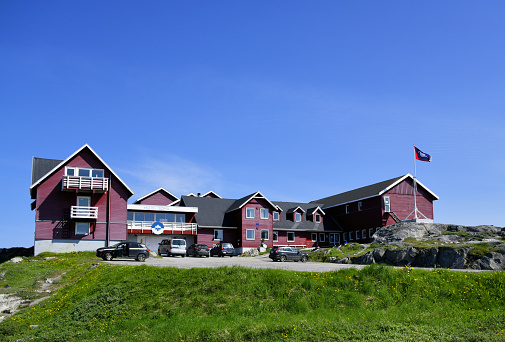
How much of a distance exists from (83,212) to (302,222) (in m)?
33.3

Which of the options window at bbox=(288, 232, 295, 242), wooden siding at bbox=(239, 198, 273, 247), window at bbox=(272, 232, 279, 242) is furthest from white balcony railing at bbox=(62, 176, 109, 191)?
window at bbox=(288, 232, 295, 242)

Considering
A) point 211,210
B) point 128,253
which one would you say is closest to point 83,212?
point 128,253

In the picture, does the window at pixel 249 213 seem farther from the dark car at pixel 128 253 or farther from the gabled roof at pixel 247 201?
the dark car at pixel 128 253

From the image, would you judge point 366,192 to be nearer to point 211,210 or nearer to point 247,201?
point 247,201

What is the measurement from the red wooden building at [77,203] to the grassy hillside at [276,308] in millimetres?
27491

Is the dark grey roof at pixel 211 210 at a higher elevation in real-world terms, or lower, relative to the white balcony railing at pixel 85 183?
lower

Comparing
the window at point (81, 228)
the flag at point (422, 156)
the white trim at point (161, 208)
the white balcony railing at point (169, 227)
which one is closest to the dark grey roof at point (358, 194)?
the flag at point (422, 156)

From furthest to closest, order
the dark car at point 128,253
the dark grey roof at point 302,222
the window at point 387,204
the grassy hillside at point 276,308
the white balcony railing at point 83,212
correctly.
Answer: the dark grey roof at point 302,222 < the window at point 387,204 < the white balcony railing at point 83,212 < the dark car at point 128,253 < the grassy hillside at point 276,308

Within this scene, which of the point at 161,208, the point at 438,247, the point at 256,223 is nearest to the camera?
the point at 438,247

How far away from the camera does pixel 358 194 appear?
69.1m

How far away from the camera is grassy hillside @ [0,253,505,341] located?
43.9 feet

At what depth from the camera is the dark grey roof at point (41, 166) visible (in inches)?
1933

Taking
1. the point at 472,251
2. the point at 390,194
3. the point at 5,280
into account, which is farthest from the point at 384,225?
the point at 5,280

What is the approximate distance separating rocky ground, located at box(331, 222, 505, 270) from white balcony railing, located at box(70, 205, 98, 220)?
1005 inches
